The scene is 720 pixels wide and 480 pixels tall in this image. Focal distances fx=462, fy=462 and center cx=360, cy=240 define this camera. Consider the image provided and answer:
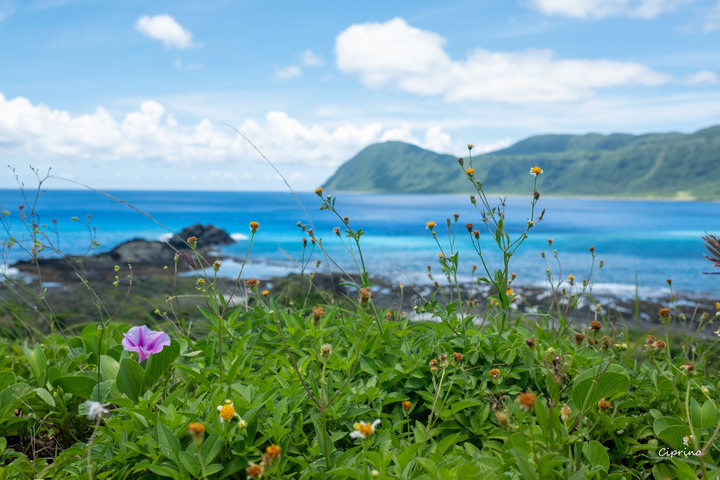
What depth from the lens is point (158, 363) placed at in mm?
2223

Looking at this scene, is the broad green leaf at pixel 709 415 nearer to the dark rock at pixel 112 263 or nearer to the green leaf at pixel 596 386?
the green leaf at pixel 596 386

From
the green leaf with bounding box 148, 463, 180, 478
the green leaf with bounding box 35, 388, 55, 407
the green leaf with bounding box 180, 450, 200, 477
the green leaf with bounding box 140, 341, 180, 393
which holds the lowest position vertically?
the green leaf with bounding box 35, 388, 55, 407

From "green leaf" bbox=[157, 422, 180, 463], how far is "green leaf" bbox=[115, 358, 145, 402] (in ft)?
1.98

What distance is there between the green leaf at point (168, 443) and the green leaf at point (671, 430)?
71.4 inches

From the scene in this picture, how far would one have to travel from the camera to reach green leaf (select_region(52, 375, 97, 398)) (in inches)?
83.5

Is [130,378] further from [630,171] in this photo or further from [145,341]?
[630,171]

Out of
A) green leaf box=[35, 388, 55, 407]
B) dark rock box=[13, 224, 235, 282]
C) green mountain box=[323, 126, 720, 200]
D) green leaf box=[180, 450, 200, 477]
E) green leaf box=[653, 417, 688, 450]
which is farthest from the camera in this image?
green mountain box=[323, 126, 720, 200]

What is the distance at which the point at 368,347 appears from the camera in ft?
7.73

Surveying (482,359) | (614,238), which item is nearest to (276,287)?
(482,359)

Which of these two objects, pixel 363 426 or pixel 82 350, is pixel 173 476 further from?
pixel 82 350

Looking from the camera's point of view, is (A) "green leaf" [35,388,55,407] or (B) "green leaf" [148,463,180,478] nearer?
(B) "green leaf" [148,463,180,478]

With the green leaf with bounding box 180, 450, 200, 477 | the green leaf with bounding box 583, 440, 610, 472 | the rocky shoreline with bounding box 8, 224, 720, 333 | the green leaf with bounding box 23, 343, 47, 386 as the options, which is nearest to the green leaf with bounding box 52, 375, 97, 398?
the green leaf with bounding box 23, 343, 47, 386

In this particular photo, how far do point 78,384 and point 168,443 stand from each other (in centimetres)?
83

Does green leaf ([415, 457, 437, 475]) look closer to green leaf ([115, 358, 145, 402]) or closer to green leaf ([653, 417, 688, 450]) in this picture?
green leaf ([653, 417, 688, 450])
